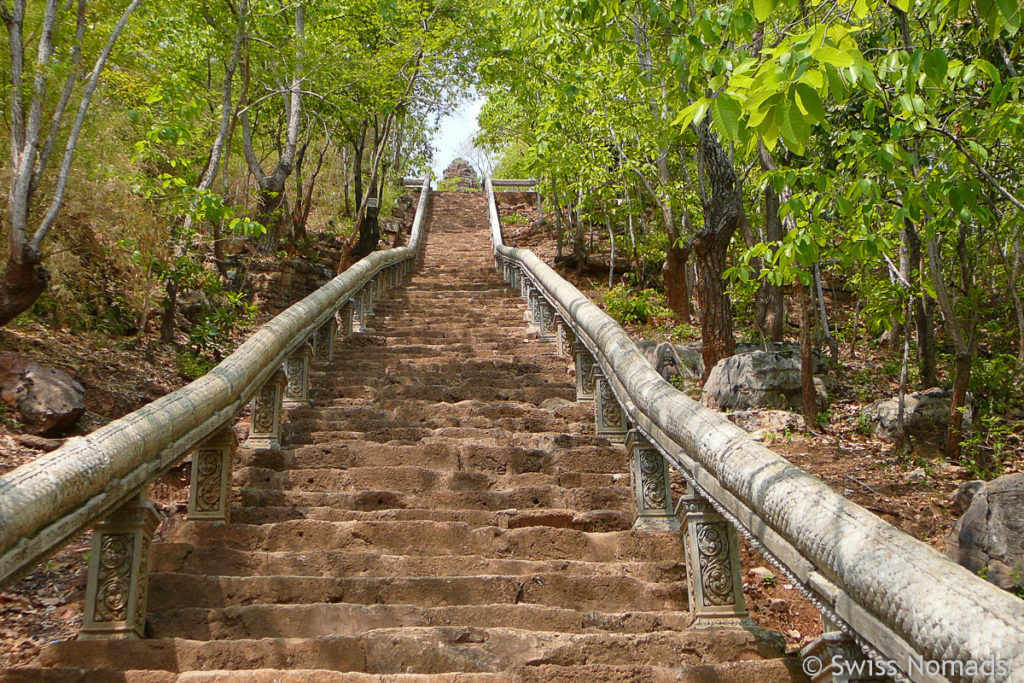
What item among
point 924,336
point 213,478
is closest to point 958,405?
point 924,336

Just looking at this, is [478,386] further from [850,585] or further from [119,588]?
[850,585]

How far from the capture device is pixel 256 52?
11961 millimetres

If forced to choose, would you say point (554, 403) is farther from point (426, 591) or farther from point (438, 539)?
point (426, 591)

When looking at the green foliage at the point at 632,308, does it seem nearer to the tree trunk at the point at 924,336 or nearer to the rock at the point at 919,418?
the tree trunk at the point at 924,336

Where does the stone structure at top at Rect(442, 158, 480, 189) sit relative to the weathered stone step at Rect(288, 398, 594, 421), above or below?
above

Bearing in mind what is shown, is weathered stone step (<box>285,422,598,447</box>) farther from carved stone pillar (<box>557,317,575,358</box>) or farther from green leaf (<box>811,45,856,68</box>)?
green leaf (<box>811,45,856,68</box>)

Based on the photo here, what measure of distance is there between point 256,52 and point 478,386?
7686mm

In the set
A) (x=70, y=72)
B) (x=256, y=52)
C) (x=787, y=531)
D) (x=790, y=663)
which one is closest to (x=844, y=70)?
(x=787, y=531)

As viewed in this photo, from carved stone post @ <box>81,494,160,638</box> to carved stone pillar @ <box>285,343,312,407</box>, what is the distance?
126 inches

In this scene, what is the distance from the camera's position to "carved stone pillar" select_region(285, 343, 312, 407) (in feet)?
21.6

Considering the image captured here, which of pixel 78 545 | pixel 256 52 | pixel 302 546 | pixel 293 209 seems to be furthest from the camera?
pixel 293 209

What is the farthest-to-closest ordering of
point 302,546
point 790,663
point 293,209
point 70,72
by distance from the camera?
point 293,209, point 70,72, point 302,546, point 790,663

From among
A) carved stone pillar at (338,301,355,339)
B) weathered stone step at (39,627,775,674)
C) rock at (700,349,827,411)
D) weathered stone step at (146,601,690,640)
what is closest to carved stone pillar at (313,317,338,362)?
carved stone pillar at (338,301,355,339)

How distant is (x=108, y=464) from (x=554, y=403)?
4.19 meters
